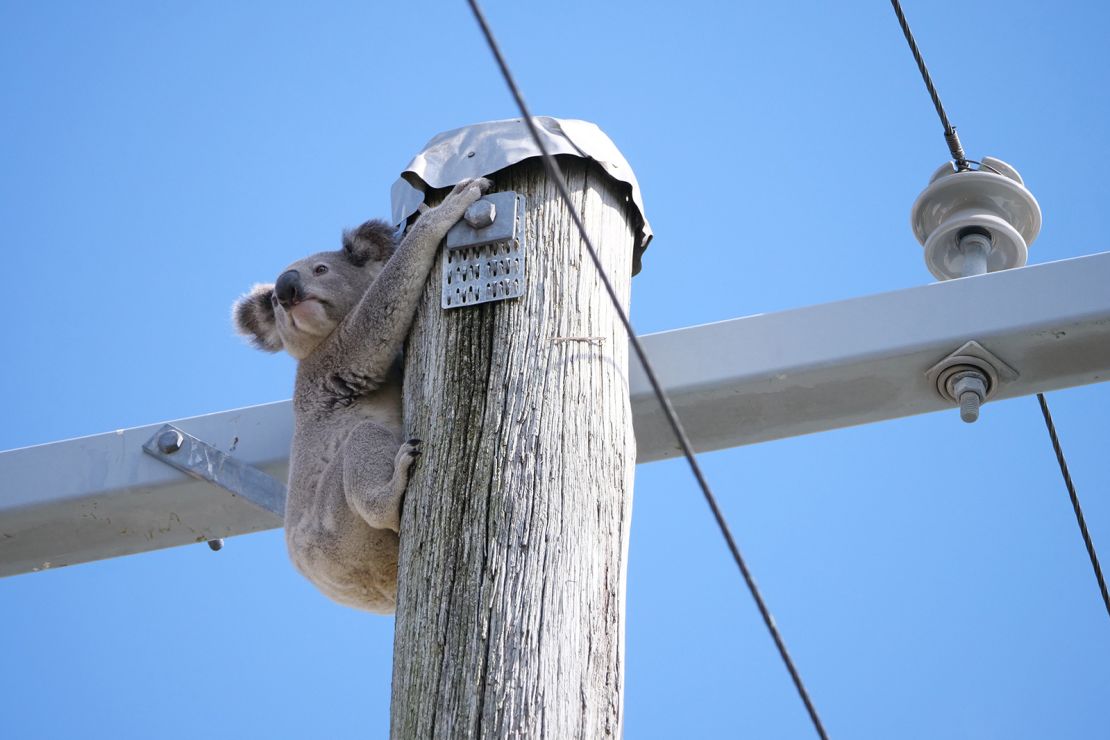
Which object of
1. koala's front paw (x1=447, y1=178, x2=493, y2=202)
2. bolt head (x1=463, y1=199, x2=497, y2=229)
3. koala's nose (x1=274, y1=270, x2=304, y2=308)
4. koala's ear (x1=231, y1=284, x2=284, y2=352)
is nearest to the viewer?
bolt head (x1=463, y1=199, x2=497, y2=229)

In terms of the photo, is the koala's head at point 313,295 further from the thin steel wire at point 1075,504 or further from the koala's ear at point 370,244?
the thin steel wire at point 1075,504

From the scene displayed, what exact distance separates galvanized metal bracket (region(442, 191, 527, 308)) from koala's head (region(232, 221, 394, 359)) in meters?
1.72

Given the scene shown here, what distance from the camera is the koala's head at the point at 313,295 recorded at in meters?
5.62

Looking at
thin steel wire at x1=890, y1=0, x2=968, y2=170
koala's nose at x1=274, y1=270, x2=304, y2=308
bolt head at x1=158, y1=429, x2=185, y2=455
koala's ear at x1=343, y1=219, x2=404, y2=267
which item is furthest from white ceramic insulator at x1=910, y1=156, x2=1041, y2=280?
bolt head at x1=158, y1=429, x2=185, y2=455

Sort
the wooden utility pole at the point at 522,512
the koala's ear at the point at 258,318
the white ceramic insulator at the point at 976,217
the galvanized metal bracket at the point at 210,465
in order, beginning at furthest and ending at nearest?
the koala's ear at the point at 258,318 → the white ceramic insulator at the point at 976,217 → the galvanized metal bracket at the point at 210,465 → the wooden utility pole at the point at 522,512

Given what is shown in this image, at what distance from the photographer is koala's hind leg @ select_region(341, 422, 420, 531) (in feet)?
12.2

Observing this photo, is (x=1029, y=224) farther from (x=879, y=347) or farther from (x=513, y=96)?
(x=513, y=96)

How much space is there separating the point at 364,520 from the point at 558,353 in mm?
1057

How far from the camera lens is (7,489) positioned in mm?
4852

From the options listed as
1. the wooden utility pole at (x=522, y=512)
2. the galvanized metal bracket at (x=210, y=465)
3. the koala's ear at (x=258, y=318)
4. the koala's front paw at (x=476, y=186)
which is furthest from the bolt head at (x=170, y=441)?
the koala's ear at (x=258, y=318)

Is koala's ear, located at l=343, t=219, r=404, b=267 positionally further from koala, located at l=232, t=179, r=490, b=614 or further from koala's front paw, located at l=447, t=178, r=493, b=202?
koala's front paw, located at l=447, t=178, r=493, b=202

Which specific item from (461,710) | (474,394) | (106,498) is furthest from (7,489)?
(461,710)

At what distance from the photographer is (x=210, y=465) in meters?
4.68

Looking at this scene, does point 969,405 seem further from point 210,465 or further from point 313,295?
point 313,295
